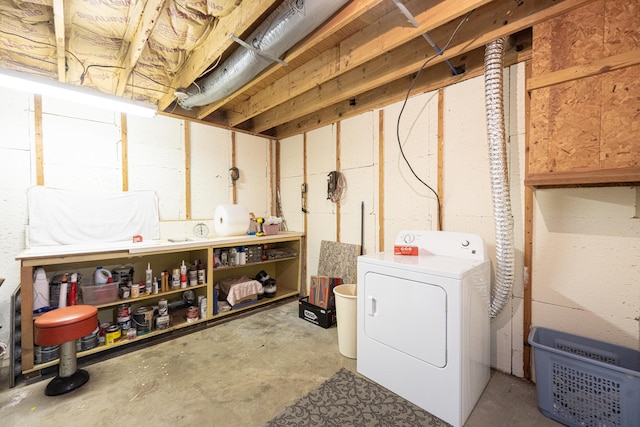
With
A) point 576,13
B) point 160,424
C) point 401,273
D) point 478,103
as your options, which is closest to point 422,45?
point 478,103

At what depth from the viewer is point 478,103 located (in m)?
2.17

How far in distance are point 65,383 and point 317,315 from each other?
82.4 inches

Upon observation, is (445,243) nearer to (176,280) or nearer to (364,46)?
(364,46)

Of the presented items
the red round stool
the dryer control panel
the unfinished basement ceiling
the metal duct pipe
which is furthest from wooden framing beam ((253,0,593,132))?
the red round stool

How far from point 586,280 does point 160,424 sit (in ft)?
9.48

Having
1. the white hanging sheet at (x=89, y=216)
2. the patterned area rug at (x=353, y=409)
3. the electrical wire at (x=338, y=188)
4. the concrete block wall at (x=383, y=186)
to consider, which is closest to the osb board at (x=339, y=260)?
the concrete block wall at (x=383, y=186)

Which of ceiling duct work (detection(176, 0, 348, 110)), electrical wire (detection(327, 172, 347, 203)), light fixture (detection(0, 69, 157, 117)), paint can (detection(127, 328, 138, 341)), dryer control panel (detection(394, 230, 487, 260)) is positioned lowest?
paint can (detection(127, 328, 138, 341))

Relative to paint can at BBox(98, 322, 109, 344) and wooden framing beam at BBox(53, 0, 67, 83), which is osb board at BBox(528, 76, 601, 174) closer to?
wooden framing beam at BBox(53, 0, 67, 83)

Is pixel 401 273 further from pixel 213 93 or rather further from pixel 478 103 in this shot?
pixel 213 93

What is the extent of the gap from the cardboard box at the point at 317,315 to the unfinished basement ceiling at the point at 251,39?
2333 mm

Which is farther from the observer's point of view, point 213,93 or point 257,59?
point 213,93

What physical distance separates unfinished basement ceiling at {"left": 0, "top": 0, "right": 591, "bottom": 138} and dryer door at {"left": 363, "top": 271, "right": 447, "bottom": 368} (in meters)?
1.70

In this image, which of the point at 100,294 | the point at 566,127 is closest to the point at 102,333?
the point at 100,294

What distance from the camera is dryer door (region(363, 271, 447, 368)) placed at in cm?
159
